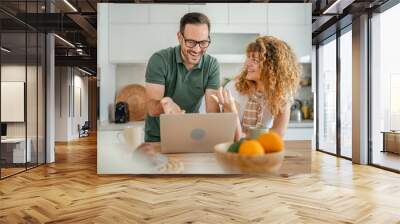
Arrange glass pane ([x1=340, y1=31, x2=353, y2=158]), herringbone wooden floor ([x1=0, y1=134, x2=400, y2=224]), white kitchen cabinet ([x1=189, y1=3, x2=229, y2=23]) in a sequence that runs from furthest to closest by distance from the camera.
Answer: glass pane ([x1=340, y1=31, x2=353, y2=158]), herringbone wooden floor ([x1=0, y1=134, x2=400, y2=224]), white kitchen cabinet ([x1=189, y1=3, x2=229, y2=23])

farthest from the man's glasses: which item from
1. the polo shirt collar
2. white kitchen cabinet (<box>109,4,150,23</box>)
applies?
white kitchen cabinet (<box>109,4,150,23</box>)

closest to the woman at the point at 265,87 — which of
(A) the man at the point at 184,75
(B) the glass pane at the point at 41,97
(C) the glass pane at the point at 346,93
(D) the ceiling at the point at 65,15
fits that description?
(A) the man at the point at 184,75

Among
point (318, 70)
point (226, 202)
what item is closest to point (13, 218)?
point (226, 202)

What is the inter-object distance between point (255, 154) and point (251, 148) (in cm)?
1

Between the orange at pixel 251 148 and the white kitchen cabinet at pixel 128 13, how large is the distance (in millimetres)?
2372

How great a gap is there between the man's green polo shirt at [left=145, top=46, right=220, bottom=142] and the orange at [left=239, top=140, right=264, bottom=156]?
691 mm

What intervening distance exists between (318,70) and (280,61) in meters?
8.68

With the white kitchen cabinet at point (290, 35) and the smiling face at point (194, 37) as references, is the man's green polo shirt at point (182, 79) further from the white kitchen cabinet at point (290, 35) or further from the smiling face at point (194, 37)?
the white kitchen cabinet at point (290, 35)


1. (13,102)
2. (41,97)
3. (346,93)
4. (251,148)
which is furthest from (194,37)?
(346,93)

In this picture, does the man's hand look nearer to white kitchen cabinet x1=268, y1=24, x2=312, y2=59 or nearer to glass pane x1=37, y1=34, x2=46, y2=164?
white kitchen cabinet x1=268, y1=24, x2=312, y2=59

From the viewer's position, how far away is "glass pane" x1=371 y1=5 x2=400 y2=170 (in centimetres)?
627

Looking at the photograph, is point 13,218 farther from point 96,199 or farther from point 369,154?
point 369,154

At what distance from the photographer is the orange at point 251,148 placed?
682mm

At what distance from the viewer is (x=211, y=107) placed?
1117 mm
